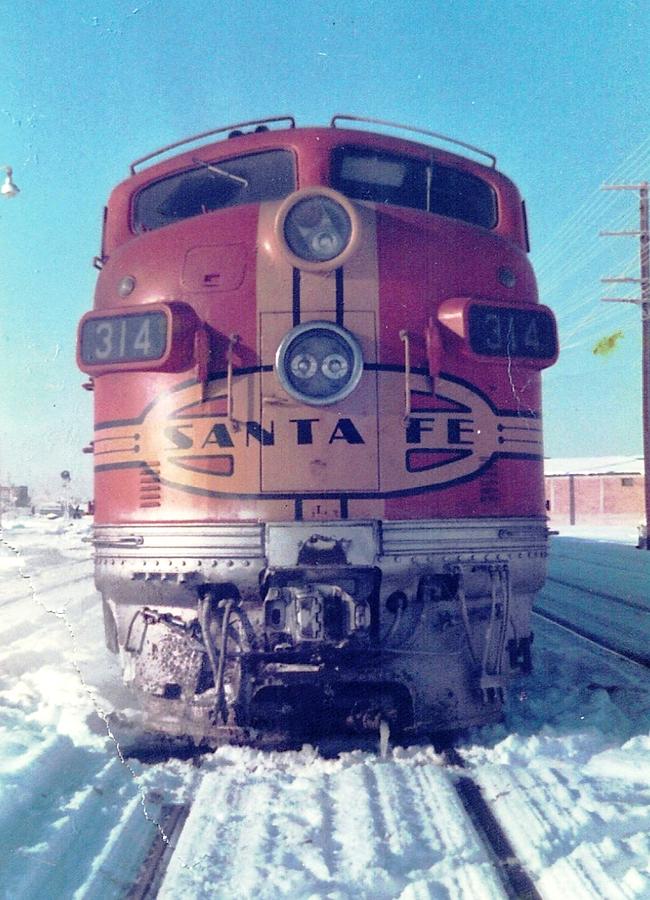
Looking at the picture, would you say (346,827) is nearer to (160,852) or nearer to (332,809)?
(332,809)

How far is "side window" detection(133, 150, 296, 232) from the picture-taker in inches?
170

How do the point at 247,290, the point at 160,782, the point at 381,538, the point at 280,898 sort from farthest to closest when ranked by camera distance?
the point at 247,290, the point at 381,538, the point at 160,782, the point at 280,898

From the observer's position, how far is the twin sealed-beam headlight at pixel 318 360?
12.4 feet

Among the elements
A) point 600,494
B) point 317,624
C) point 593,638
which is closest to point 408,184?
point 317,624

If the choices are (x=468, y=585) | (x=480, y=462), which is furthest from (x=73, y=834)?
(x=480, y=462)

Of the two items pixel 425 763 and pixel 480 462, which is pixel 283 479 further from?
pixel 425 763

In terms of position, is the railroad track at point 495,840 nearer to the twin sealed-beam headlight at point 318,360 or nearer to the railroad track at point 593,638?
the twin sealed-beam headlight at point 318,360

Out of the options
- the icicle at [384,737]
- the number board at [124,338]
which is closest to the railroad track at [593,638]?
the icicle at [384,737]

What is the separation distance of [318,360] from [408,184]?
1323 mm

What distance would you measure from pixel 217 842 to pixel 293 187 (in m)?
3.20

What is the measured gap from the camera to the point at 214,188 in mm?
4496

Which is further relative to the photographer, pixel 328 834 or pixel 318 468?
pixel 318 468

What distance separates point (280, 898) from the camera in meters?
2.44

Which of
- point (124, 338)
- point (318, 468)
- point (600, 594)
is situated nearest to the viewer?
point (318, 468)
